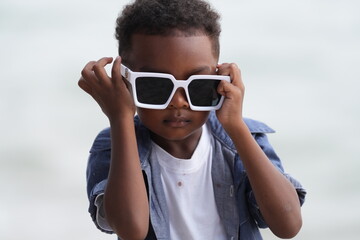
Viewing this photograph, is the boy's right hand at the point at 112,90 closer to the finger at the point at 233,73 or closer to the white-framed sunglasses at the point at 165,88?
the white-framed sunglasses at the point at 165,88

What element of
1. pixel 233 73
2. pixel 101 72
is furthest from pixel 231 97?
pixel 101 72

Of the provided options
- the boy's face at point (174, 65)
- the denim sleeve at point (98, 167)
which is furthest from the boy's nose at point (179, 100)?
the denim sleeve at point (98, 167)

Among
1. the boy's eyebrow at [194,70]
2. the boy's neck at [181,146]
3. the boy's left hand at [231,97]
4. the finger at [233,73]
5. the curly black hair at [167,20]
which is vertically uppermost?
the curly black hair at [167,20]

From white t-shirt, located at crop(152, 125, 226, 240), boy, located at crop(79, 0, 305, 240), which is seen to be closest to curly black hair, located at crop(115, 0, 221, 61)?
boy, located at crop(79, 0, 305, 240)

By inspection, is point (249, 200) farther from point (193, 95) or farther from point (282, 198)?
point (193, 95)

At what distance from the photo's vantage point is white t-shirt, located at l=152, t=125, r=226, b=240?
1.48 metres

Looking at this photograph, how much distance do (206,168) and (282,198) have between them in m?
0.19

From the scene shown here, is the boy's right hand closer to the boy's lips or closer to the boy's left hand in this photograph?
the boy's lips

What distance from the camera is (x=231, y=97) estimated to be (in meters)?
1.42

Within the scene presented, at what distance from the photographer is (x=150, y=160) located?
4.91ft

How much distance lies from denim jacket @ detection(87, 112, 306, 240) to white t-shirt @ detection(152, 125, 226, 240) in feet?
0.06

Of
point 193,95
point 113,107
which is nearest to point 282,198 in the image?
point 193,95

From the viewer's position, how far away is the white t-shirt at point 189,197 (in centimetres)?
148

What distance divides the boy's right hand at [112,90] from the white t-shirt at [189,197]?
0.14 meters
